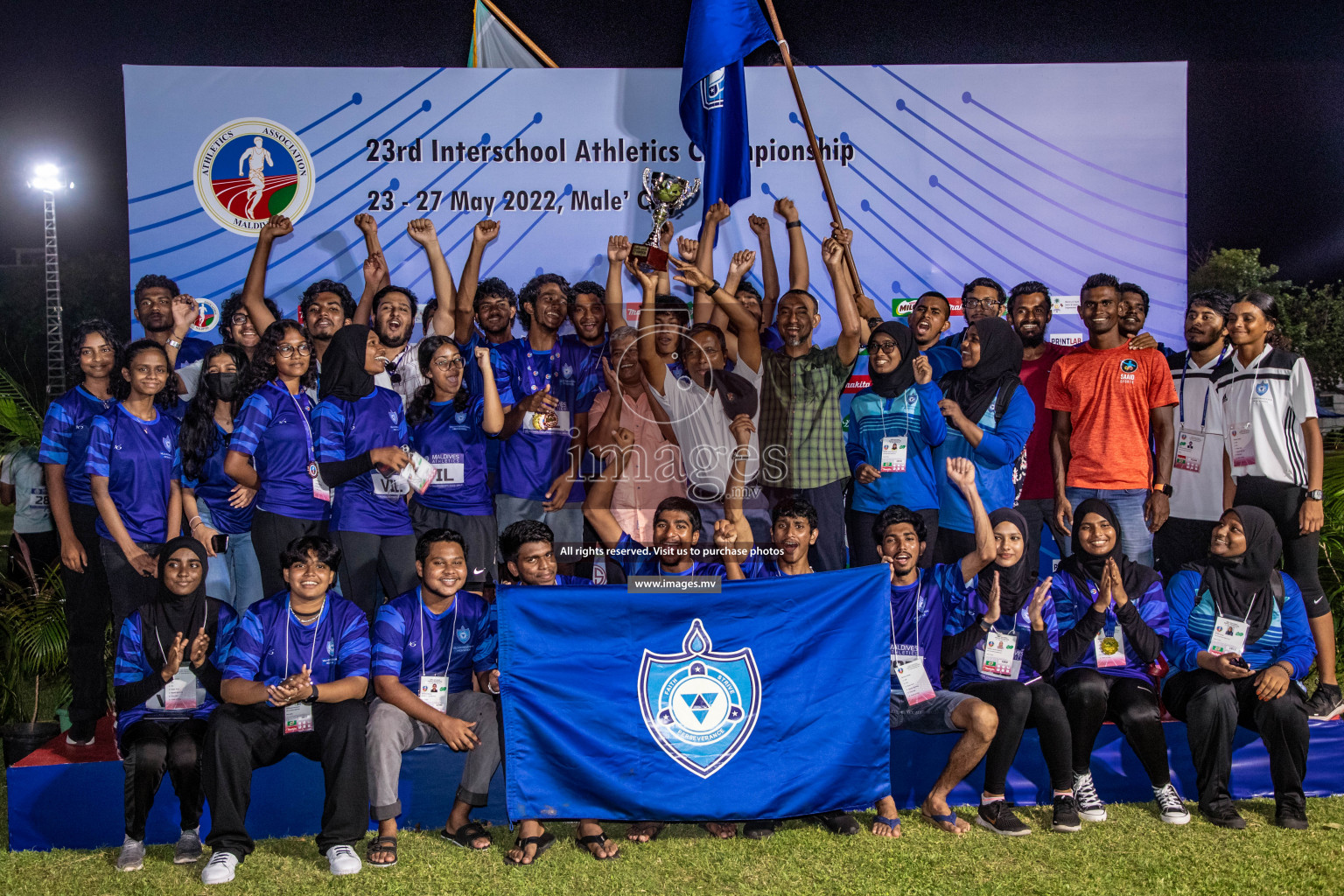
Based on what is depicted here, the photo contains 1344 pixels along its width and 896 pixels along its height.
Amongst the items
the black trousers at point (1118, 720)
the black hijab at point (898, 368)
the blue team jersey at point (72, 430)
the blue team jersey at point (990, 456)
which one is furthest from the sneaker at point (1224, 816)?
the blue team jersey at point (72, 430)

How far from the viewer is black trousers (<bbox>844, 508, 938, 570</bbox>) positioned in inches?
169

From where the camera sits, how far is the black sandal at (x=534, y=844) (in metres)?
3.47

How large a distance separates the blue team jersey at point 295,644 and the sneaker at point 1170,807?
10.3 feet

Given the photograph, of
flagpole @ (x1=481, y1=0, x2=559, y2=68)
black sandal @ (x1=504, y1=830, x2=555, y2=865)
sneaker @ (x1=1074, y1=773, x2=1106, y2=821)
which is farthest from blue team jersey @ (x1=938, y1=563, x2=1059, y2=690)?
flagpole @ (x1=481, y1=0, x2=559, y2=68)

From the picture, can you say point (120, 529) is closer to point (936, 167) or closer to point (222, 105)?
point (222, 105)

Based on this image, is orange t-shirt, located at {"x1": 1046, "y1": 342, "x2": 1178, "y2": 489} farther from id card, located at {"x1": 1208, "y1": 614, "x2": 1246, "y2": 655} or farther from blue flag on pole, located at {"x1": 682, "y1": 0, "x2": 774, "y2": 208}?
blue flag on pole, located at {"x1": 682, "y1": 0, "x2": 774, "y2": 208}

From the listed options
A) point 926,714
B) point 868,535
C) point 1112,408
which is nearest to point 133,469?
point 868,535

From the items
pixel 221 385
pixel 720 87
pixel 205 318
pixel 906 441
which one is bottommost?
pixel 906 441

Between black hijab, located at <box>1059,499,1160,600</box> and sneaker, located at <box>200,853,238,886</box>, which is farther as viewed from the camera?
black hijab, located at <box>1059,499,1160,600</box>

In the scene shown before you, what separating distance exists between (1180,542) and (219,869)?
438 cm

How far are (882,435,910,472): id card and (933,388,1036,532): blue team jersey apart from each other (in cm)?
23

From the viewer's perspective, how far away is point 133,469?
417cm

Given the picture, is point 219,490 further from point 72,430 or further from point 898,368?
point 898,368

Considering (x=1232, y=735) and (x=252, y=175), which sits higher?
(x=252, y=175)
